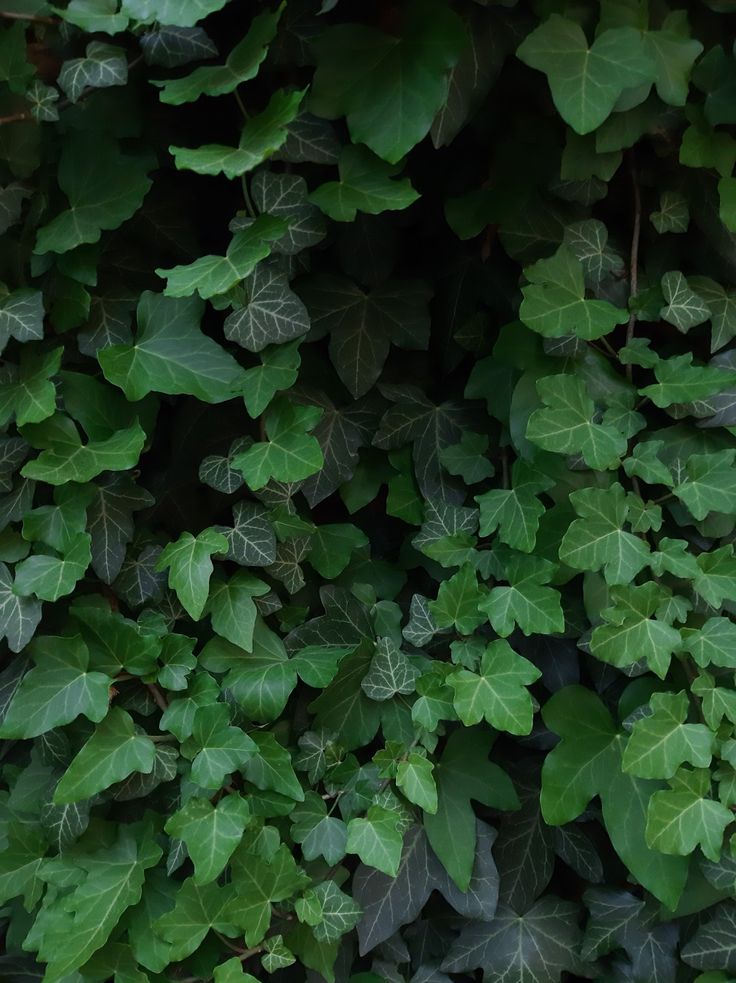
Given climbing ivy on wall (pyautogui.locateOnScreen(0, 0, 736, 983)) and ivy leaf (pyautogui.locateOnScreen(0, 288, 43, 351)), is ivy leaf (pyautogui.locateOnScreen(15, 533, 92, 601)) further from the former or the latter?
A: ivy leaf (pyautogui.locateOnScreen(0, 288, 43, 351))

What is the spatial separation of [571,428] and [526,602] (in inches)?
8.3

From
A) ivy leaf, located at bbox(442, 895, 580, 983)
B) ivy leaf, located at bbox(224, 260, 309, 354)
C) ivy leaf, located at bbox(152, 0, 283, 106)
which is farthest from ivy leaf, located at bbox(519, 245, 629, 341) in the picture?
ivy leaf, located at bbox(442, 895, 580, 983)

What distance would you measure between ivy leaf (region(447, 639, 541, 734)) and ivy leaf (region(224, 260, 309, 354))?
44 centimetres

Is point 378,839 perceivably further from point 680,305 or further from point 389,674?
point 680,305

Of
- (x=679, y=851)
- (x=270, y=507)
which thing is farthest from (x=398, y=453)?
(x=679, y=851)

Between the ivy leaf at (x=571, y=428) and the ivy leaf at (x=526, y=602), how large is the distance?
14 centimetres

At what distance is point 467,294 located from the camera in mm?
1116

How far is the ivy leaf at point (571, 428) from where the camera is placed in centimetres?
95

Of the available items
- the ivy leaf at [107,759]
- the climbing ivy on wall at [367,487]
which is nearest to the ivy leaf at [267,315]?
the climbing ivy on wall at [367,487]

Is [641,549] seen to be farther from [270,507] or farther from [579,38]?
[579,38]

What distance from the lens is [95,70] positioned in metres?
0.88

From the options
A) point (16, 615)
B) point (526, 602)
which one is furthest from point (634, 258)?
point (16, 615)

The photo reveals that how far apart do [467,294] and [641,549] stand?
404 mm

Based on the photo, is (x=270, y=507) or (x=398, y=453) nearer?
(x=270, y=507)
